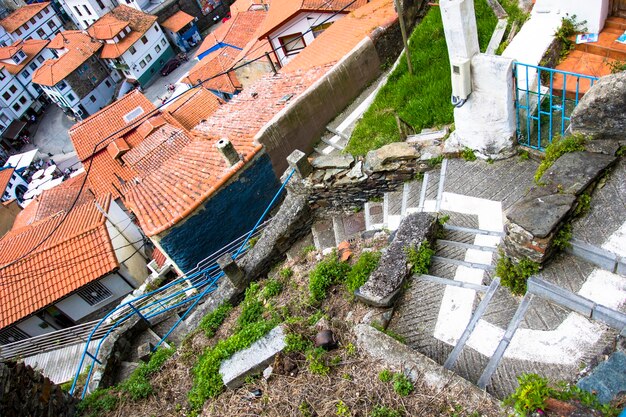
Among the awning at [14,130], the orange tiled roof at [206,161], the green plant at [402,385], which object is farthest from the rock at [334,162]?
the awning at [14,130]

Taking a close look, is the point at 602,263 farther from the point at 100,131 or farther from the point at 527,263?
the point at 100,131

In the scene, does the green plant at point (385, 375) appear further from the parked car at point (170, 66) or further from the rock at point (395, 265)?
the parked car at point (170, 66)

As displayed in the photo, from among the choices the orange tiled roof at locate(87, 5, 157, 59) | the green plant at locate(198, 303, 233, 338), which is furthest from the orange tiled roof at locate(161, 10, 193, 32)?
the green plant at locate(198, 303, 233, 338)

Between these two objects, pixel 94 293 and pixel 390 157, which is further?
pixel 94 293

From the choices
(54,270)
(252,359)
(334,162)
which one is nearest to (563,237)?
(252,359)

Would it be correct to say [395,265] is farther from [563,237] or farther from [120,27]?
[120,27]

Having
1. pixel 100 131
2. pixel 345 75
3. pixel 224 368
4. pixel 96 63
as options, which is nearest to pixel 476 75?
pixel 224 368
